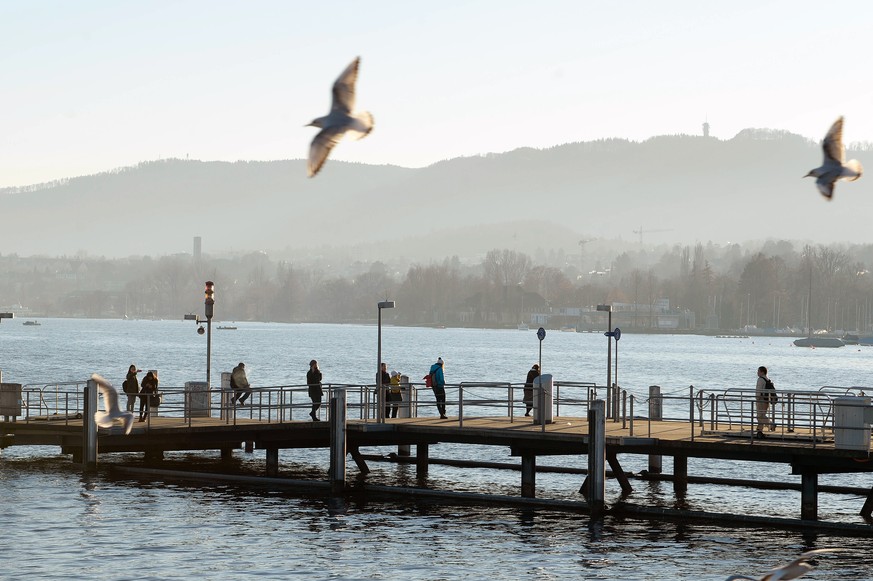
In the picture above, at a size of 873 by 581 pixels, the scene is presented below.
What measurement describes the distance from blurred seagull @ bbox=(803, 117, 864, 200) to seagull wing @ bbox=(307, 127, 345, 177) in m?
6.89

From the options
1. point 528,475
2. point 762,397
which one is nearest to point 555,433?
point 528,475

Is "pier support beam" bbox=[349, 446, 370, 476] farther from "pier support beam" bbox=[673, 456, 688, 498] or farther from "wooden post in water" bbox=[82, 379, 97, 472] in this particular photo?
"pier support beam" bbox=[673, 456, 688, 498]

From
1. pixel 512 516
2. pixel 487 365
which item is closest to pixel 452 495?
pixel 512 516

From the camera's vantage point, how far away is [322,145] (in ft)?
50.3

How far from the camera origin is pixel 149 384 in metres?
46.8

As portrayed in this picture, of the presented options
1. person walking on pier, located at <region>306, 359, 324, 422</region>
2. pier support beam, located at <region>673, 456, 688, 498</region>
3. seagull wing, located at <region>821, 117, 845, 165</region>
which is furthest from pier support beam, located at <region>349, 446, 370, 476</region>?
seagull wing, located at <region>821, 117, 845, 165</region>

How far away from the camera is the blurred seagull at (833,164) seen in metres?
18.3

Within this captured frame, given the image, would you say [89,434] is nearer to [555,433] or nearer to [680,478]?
[555,433]

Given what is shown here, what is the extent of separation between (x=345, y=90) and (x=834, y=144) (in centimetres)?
707

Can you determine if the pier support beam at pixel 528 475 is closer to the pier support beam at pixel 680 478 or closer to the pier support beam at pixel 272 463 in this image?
the pier support beam at pixel 680 478

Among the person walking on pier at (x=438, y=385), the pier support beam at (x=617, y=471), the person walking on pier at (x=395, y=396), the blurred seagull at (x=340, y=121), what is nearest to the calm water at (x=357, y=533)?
the pier support beam at (x=617, y=471)

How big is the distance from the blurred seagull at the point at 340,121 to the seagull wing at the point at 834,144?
6.80 metres

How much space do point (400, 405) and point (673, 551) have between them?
39.3 feet

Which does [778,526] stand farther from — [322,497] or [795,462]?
[322,497]
